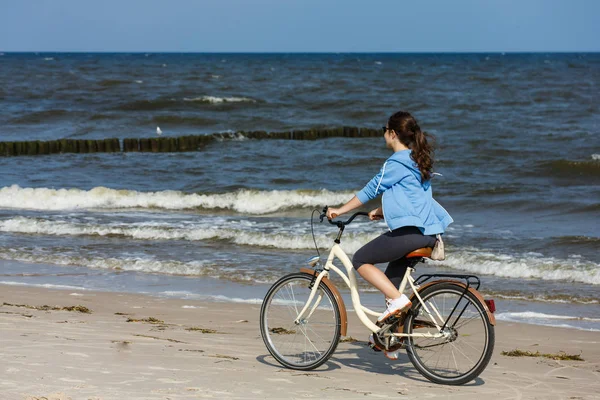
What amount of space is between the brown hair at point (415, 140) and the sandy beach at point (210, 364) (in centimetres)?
147

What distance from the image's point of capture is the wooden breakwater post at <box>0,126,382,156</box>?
2500 centimetres

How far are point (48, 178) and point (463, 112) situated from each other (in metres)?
21.2

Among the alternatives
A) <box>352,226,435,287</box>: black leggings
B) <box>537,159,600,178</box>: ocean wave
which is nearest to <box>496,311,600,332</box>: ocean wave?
<box>352,226,435,287</box>: black leggings

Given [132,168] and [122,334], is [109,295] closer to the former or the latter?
[122,334]

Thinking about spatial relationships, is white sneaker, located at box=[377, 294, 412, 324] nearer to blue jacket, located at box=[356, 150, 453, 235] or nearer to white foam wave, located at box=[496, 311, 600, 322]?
blue jacket, located at box=[356, 150, 453, 235]

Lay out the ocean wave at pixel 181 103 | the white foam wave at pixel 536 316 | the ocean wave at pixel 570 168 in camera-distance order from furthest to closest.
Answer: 1. the ocean wave at pixel 181 103
2. the ocean wave at pixel 570 168
3. the white foam wave at pixel 536 316

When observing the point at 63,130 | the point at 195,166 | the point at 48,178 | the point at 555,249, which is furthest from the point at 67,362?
the point at 63,130

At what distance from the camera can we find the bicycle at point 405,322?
529 centimetres

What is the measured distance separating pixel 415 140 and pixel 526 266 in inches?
233

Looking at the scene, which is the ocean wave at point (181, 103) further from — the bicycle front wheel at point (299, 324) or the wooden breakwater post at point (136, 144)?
the bicycle front wheel at point (299, 324)

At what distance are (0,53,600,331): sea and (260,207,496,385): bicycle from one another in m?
2.74

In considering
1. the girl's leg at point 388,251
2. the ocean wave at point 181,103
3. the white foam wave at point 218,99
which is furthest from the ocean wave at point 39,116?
the girl's leg at point 388,251

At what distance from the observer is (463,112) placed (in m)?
35.7

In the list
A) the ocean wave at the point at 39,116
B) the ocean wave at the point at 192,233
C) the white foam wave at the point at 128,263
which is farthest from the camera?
the ocean wave at the point at 39,116
